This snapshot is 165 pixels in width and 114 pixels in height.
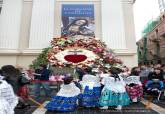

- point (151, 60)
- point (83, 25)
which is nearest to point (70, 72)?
point (83, 25)

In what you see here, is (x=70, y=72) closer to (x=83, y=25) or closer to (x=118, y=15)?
(x=83, y=25)

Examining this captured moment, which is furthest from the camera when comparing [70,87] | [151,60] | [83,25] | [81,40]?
[151,60]

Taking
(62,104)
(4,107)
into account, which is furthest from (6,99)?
(62,104)

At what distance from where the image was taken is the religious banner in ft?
58.0

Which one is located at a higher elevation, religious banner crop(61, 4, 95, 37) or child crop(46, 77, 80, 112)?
religious banner crop(61, 4, 95, 37)

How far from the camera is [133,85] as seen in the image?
1052 cm

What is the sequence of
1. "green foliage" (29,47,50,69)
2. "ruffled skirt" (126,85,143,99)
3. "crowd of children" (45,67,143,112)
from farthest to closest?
"green foliage" (29,47,50,69) → "ruffled skirt" (126,85,143,99) → "crowd of children" (45,67,143,112)

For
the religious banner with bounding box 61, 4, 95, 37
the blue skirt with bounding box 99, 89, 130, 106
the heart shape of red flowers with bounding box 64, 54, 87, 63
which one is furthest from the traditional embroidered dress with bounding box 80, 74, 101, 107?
the religious banner with bounding box 61, 4, 95, 37

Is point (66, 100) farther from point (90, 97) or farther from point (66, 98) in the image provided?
point (90, 97)

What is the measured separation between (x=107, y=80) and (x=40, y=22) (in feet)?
33.4

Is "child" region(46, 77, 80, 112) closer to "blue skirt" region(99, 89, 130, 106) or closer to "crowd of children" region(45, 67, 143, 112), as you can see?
"crowd of children" region(45, 67, 143, 112)

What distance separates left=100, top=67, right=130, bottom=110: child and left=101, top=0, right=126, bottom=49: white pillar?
354 inches

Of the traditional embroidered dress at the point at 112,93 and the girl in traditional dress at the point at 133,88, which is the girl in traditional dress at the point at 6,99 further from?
the girl in traditional dress at the point at 133,88

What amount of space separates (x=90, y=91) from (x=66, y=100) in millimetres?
891
